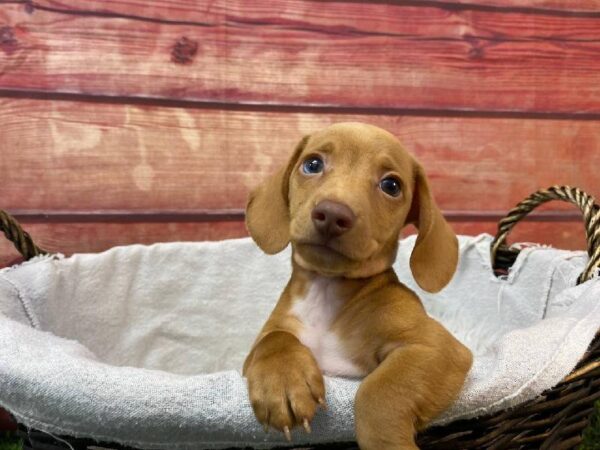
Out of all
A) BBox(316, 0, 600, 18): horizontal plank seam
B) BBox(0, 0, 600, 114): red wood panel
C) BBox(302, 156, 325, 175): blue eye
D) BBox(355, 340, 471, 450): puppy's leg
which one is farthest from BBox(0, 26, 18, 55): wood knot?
BBox(355, 340, 471, 450): puppy's leg

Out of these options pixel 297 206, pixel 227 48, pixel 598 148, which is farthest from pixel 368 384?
pixel 598 148

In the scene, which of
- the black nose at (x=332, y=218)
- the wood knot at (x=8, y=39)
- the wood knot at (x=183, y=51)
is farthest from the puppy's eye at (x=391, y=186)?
the wood knot at (x=8, y=39)

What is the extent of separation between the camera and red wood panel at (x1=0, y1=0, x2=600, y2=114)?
217 cm

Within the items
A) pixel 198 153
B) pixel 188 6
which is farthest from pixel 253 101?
pixel 188 6

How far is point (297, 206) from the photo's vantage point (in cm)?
138

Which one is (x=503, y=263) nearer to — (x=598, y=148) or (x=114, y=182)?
(x=598, y=148)

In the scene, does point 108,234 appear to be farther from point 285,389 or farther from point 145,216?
point 285,389

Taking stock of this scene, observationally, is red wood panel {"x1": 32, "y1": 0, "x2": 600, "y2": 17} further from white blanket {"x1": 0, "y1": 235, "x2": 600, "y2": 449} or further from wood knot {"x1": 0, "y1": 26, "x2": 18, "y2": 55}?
white blanket {"x1": 0, "y1": 235, "x2": 600, "y2": 449}

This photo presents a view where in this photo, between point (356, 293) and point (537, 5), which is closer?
point (356, 293)

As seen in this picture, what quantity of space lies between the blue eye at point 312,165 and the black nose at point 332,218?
0.82ft

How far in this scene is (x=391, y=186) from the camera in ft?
4.65

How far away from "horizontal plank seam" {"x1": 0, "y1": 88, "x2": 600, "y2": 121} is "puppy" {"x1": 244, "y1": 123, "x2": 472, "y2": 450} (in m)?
0.79

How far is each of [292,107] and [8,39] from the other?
1.03m

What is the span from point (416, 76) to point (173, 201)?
1.09m
